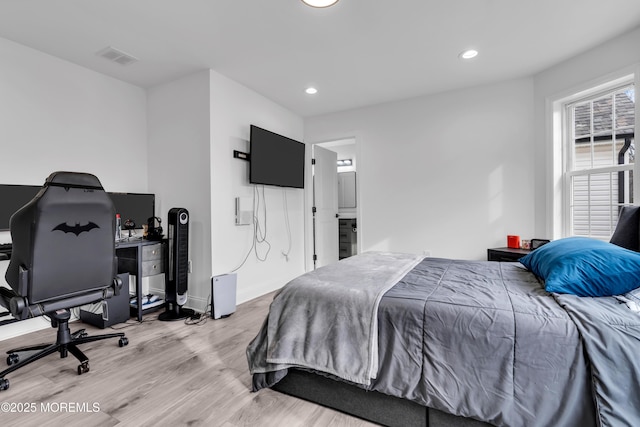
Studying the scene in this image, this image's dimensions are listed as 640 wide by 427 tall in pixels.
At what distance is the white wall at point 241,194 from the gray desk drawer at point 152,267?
22.2 inches

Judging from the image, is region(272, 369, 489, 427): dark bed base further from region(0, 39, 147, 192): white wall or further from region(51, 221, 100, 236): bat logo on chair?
region(0, 39, 147, 192): white wall

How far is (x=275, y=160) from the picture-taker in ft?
13.3

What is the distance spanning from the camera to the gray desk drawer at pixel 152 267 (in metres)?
3.12

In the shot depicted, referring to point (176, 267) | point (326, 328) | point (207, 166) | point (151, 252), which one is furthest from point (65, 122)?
point (326, 328)

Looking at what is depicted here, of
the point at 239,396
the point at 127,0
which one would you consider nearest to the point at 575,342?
the point at 239,396

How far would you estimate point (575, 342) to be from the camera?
1152 millimetres

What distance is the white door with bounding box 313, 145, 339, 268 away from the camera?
4.96 metres

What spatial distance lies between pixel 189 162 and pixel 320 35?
190cm

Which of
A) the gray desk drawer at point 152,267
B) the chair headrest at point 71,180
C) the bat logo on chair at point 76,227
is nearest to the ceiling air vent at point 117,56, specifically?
the chair headrest at point 71,180

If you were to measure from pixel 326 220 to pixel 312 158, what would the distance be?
106cm

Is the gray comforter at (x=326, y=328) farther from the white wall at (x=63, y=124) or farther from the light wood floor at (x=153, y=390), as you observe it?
the white wall at (x=63, y=124)

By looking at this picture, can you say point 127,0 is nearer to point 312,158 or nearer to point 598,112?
point 312,158

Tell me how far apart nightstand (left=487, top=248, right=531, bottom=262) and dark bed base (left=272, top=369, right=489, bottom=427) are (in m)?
2.33

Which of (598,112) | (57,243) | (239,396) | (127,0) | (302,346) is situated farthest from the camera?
(598,112)
